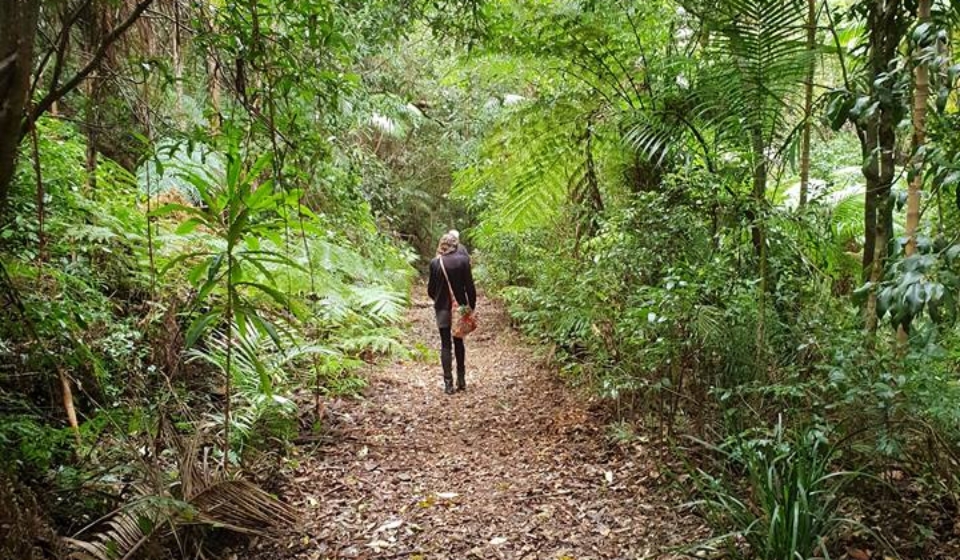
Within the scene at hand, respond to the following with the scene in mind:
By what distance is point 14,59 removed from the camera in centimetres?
133

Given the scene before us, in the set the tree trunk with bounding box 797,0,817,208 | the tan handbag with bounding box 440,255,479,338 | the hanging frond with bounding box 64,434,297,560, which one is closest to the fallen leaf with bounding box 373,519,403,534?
the hanging frond with bounding box 64,434,297,560

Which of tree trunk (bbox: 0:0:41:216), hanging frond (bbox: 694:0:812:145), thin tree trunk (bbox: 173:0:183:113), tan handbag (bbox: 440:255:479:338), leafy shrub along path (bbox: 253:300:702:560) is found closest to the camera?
tree trunk (bbox: 0:0:41:216)

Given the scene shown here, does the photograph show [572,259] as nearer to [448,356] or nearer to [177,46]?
[448,356]

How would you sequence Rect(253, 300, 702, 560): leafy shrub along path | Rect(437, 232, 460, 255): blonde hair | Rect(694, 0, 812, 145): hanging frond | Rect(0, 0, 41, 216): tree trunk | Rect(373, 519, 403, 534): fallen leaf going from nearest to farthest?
Rect(0, 0, 41, 216): tree trunk, Rect(253, 300, 702, 560): leafy shrub along path, Rect(373, 519, 403, 534): fallen leaf, Rect(694, 0, 812, 145): hanging frond, Rect(437, 232, 460, 255): blonde hair

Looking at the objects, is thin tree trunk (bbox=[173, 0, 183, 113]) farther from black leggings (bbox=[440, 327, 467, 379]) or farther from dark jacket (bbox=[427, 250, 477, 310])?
black leggings (bbox=[440, 327, 467, 379])

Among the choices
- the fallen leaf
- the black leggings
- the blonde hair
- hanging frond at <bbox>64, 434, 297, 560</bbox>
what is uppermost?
the blonde hair

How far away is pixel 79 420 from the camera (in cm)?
320

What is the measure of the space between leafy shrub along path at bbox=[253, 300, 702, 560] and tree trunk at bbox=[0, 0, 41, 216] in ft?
6.80

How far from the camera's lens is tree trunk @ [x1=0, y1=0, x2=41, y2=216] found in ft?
4.33

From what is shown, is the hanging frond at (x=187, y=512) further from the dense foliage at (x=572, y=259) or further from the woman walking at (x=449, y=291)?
the woman walking at (x=449, y=291)

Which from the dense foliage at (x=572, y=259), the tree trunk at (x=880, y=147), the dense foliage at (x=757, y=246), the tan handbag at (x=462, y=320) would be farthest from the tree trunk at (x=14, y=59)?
the tan handbag at (x=462, y=320)

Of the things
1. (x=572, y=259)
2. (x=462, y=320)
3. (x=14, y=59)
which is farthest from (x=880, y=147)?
(x=462, y=320)

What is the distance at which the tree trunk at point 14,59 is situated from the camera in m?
1.32

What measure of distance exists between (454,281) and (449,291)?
4.6 inches
